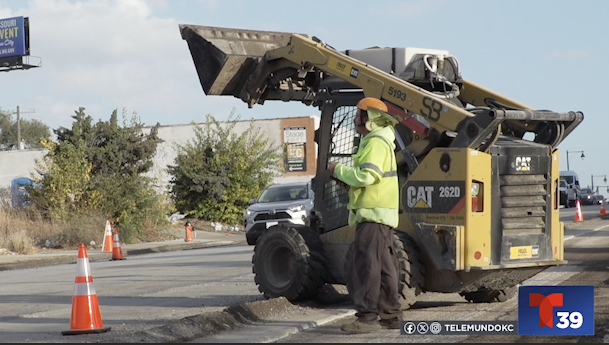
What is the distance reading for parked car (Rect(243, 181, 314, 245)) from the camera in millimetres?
23297

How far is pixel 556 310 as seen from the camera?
7.37 metres

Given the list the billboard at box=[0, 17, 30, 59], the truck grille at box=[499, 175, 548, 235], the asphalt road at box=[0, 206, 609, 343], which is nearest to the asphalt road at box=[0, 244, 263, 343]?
the asphalt road at box=[0, 206, 609, 343]

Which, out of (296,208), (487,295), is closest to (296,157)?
(296,208)

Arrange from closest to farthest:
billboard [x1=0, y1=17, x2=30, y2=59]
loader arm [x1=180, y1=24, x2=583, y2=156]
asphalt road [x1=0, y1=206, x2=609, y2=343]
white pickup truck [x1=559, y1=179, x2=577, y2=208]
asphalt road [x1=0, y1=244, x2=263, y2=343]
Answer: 1. asphalt road [x1=0, y1=206, x2=609, y2=343]
2. loader arm [x1=180, y1=24, x2=583, y2=156]
3. asphalt road [x1=0, y1=244, x2=263, y2=343]
4. billboard [x1=0, y1=17, x2=30, y2=59]
5. white pickup truck [x1=559, y1=179, x2=577, y2=208]

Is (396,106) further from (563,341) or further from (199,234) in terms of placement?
(199,234)

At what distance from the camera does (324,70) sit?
34.0 ft

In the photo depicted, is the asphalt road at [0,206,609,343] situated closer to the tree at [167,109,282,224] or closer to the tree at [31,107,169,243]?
the tree at [31,107,169,243]

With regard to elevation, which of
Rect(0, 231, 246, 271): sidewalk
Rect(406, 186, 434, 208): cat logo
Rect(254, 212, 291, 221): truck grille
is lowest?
Rect(0, 231, 246, 271): sidewalk

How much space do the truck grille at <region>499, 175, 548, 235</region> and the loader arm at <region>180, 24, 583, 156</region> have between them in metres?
0.55

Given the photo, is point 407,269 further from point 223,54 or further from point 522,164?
point 223,54

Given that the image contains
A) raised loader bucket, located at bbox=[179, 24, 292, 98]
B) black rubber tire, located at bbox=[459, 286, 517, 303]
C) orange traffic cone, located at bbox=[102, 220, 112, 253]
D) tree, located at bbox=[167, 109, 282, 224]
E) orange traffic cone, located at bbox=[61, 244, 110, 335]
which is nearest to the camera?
orange traffic cone, located at bbox=[61, 244, 110, 335]

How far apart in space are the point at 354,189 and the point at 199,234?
28175 mm

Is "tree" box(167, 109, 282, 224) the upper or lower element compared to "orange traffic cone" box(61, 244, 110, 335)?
upper

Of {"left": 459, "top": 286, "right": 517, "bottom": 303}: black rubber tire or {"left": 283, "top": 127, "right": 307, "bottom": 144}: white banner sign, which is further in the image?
{"left": 283, "top": 127, "right": 307, "bottom": 144}: white banner sign
